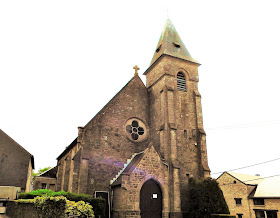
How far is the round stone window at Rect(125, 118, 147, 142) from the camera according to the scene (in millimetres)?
23188

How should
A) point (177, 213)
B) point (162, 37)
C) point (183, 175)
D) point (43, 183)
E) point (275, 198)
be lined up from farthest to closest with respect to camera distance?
point (275, 198) < point (162, 37) < point (43, 183) < point (183, 175) < point (177, 213)

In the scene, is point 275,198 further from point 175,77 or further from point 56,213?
point 56,213

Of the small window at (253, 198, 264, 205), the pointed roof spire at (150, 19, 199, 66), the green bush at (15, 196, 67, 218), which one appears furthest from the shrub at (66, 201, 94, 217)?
the small window at (253, 198, 264, 205)

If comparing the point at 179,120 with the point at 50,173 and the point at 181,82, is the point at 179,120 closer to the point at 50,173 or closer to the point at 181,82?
the point at 181,82

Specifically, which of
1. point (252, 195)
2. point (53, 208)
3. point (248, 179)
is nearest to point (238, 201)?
point (252, 195)

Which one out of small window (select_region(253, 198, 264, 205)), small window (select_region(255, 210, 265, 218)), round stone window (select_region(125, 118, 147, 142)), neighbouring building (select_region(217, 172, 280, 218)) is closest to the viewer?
round stone window (select_region(125, 118, 147, 142))

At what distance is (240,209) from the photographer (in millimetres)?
36312

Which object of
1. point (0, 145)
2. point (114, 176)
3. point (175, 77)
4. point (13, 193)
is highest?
point (175, 77)

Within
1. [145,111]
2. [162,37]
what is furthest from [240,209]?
[162,37]

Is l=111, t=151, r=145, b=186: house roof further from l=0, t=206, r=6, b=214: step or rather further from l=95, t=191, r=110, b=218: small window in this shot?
l=0, t=206, r=6, b=214: step

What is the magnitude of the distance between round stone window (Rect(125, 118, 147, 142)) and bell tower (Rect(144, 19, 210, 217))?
0.93 metres

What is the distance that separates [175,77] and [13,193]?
18.1 m

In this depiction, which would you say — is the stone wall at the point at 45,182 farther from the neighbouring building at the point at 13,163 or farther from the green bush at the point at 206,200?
the green bush at the point at 206,200

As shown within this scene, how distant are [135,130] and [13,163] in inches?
473
